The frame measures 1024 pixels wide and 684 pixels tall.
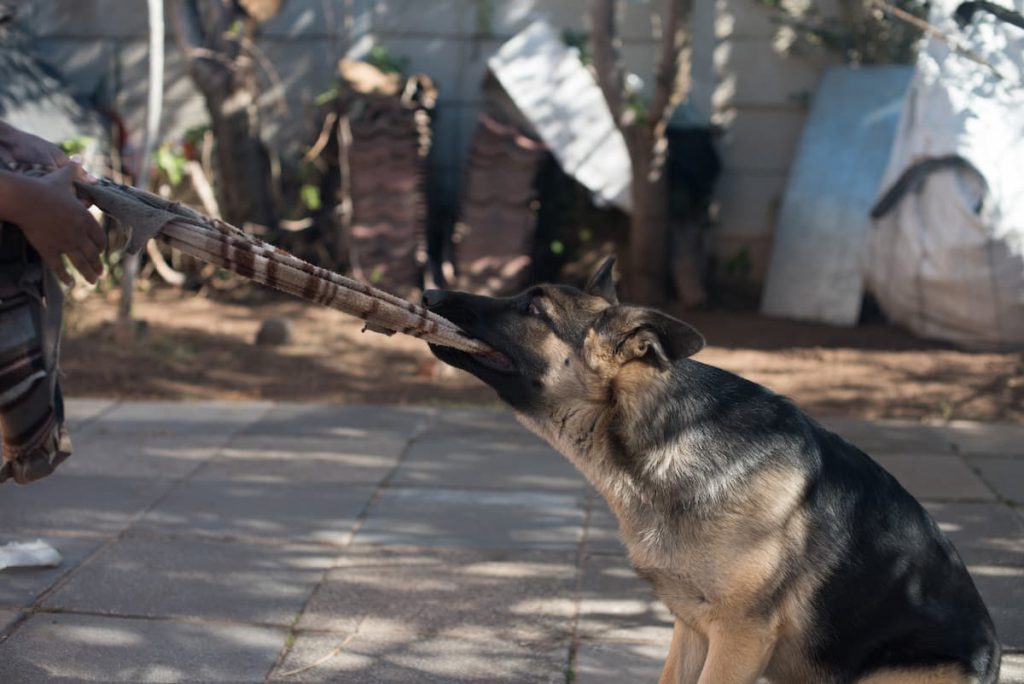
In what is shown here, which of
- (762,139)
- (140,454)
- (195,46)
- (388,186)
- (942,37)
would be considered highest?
(942,37)

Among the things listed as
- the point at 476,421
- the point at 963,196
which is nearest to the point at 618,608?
the point at 476,421

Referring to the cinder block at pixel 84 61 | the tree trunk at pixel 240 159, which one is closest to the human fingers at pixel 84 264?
the tree trunk at pixel 240 159

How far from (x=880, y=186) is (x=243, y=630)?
23.1 feet

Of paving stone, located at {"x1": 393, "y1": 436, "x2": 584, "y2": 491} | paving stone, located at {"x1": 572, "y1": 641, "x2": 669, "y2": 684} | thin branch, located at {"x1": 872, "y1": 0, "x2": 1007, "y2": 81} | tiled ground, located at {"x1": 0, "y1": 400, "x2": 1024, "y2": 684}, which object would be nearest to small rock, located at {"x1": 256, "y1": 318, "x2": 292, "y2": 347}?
tiled ground, located at {"x1": 0, "y1": 400, "x2": 1024, "y2": 684}

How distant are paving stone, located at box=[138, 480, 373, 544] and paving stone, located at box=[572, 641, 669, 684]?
1.57m

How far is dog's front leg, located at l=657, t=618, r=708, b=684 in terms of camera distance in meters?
3.85

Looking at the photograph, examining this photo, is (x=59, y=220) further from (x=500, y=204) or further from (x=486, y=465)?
(x=500, y=204)

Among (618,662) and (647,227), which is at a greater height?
(618,662)

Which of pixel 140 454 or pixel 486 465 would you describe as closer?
pixel 486 465

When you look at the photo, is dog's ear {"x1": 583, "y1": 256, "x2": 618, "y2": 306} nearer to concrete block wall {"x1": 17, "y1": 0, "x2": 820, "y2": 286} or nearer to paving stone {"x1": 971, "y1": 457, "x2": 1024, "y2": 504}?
paving stone {"x1": 971, "y1": 457, "x2": 1024, "y2": 504}

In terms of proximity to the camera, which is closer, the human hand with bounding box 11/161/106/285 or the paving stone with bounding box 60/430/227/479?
the human hand with bounding box 11/161/106/285

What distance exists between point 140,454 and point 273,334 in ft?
9.18

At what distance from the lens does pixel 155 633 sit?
4.54m

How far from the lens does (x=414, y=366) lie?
8.96 meters
